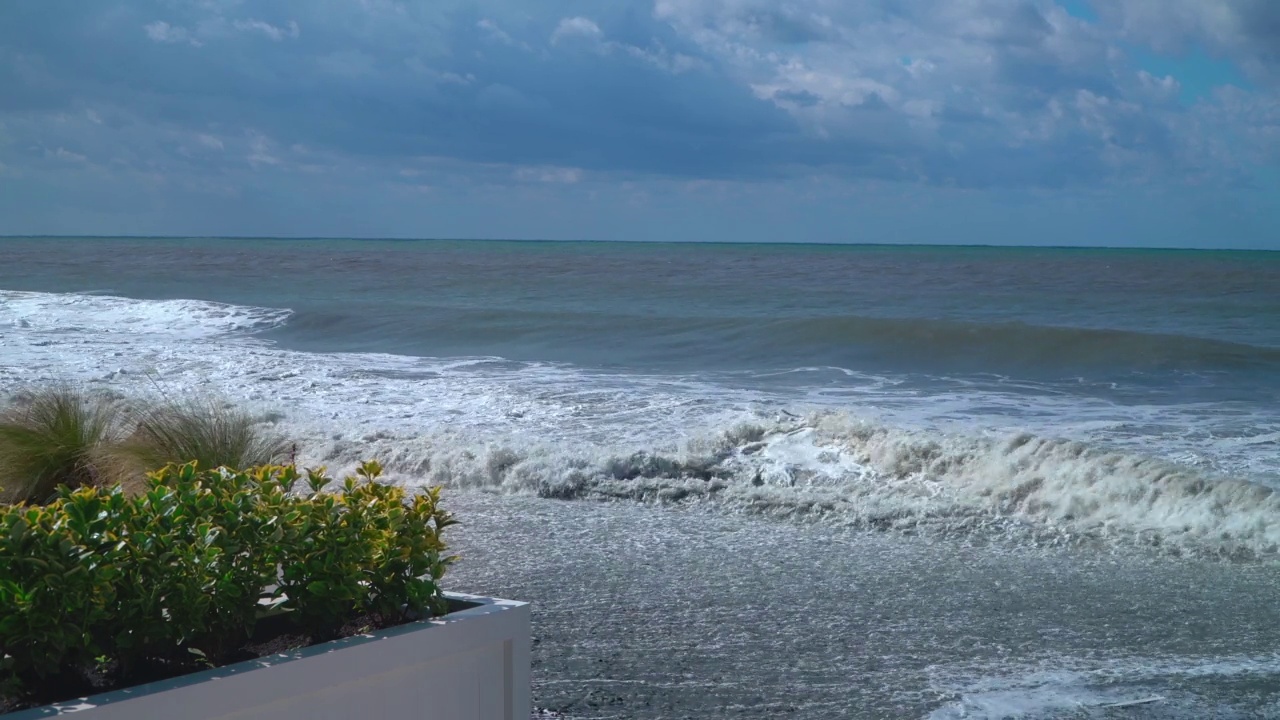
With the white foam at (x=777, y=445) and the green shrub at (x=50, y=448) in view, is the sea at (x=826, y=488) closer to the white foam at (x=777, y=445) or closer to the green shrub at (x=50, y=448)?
the white foam at (x=777, y=445)

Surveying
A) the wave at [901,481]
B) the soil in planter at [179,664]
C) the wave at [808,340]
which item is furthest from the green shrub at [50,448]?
the wave at [808,340]

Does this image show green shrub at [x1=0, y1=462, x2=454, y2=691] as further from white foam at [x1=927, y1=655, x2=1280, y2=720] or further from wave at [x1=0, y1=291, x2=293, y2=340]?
wave at [x1=0, y1=291, x2=293, y2=340]

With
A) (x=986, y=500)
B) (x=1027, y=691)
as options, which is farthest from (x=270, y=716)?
(x=986, y=500)

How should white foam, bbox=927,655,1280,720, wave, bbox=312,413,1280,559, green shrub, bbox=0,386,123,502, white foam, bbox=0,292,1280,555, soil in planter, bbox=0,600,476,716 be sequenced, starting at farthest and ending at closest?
1. white foam, bbox=0,292,1280,555
2. wave, bbox=312,413,1280,559
3. green shrub, bbox=0,386,123,502
4. white foam, bbox=927,655,1280,720
5. soil in planter, bbox=0,600,476,716

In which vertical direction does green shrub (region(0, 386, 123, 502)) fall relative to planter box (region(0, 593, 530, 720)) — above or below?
below

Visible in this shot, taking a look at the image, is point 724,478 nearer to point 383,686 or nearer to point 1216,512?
point 1216,512

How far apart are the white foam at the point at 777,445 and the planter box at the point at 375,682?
5.59 metres

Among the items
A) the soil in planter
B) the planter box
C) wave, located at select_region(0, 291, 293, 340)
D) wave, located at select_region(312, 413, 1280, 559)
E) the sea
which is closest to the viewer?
the planter box

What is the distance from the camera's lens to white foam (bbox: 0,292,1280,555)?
27.7 feet

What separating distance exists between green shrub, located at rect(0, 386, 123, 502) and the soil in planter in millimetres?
4803

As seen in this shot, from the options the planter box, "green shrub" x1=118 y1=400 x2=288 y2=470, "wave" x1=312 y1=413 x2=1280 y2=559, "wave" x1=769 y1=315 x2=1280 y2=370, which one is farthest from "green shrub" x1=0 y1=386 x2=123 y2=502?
"wave" x1=769 y1=315 x2=1280 y2=370

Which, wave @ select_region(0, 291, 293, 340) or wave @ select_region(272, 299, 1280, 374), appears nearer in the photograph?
wave @ select_region(272, 299, 1280, 374)

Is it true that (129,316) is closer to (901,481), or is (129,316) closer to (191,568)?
(901,481)

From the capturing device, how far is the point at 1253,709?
4.80 metres
